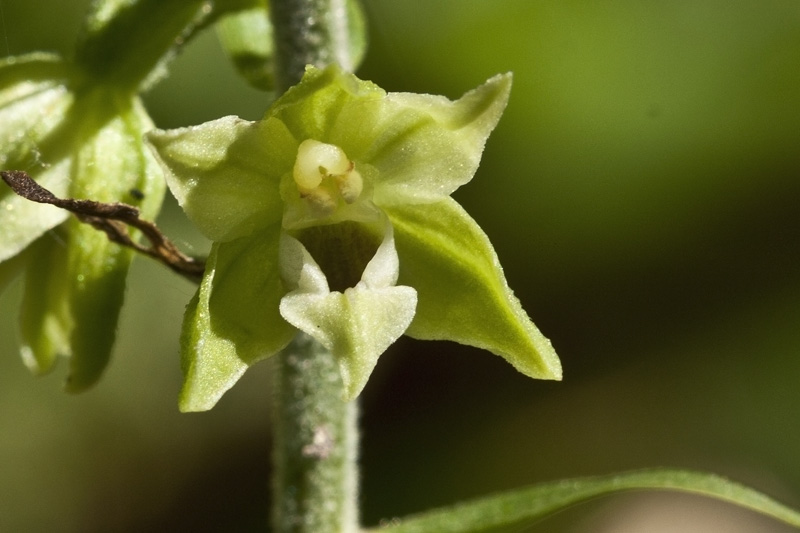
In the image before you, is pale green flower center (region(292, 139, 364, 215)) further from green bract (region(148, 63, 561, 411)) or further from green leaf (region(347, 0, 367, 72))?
green leaf (region(347, 0, 367, 72))

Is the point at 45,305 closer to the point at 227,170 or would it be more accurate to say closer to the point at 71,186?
the point at 71,186

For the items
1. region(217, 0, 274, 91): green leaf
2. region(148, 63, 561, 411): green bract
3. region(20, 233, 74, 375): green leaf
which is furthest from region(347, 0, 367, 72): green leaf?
region(20, 233, 74, 375): green leaf

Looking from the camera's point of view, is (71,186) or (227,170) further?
(71,186)

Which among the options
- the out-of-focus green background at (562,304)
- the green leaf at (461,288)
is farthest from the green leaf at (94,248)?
the out-of-focus green background at (562,304)

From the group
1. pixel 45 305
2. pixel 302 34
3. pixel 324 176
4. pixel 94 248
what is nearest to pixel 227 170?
pixel 324 176

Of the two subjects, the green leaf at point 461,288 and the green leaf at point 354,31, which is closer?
the green leaf at point 461,288

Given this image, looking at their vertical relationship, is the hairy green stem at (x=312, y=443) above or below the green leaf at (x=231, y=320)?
below

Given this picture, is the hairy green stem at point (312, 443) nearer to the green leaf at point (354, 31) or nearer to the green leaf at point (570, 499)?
the green leaf at point (570, 499)
